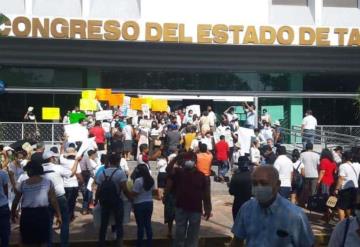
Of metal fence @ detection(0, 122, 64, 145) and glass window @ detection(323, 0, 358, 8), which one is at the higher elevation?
glass window @ detection(323, 0, 358, 8)

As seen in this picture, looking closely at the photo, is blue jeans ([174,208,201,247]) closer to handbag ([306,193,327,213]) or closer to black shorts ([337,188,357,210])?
black shorts ([337,188,357,210])

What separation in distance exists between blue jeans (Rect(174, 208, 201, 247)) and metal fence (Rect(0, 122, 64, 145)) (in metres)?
14.5

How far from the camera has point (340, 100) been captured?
32.1 metres

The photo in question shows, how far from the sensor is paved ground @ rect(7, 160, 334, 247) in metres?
12.0

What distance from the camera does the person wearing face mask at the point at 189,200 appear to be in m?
9.49

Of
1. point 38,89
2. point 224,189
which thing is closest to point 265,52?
point 38,89

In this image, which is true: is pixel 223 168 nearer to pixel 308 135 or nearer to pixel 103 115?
pixel 103 115

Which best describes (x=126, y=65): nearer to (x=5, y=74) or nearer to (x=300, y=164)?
(x=5, y=74)

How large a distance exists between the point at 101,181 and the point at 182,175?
52.6 inches

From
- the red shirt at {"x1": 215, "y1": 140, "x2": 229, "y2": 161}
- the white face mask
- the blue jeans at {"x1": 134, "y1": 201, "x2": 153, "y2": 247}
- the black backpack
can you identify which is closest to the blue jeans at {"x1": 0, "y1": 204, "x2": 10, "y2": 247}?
the black backpack

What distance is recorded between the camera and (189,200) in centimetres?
948

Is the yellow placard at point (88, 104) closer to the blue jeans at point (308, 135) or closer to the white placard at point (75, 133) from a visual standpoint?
the white placard at point (75, 133)

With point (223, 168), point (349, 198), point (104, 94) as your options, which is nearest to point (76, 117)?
point (104, 94)

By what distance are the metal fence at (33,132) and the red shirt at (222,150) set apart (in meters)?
7.14
